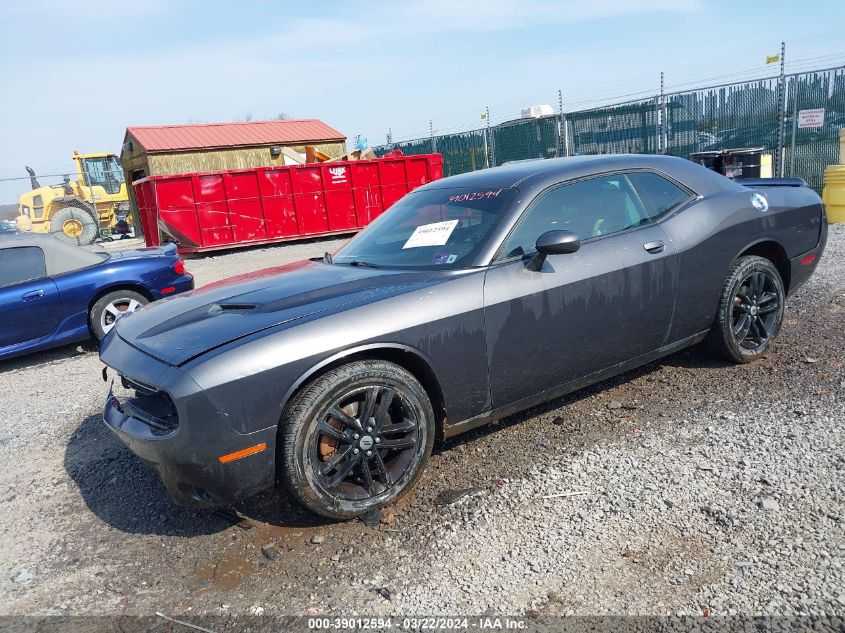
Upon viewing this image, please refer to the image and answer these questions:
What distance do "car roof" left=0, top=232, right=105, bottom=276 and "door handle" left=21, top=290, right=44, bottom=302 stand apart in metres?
0.28

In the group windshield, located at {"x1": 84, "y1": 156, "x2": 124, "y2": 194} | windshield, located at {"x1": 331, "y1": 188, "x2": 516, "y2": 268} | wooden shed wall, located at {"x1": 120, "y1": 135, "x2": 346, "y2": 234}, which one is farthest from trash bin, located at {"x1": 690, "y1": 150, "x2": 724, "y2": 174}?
windshield, located at {"x1": 84, "y1": 156, "x2": 124, "y2": 194}

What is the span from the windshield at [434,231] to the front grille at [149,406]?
4.69 ft

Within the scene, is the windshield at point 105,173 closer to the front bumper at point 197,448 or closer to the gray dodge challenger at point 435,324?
the gray dodge challenger at point 435,324

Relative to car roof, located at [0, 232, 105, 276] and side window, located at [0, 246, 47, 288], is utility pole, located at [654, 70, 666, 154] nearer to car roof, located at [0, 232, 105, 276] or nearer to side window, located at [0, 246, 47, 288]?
car roof, located at [0, 232, 105, 276]

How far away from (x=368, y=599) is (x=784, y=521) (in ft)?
5.90

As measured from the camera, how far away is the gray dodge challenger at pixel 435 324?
294 cm

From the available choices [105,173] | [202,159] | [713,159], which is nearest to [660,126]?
[713,159]

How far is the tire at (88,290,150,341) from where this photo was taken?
6.80 m

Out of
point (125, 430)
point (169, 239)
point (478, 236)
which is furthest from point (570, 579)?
point (169, 239)

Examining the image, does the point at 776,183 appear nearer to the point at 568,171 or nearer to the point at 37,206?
the point at 568,171

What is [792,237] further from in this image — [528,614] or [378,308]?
[528,614]

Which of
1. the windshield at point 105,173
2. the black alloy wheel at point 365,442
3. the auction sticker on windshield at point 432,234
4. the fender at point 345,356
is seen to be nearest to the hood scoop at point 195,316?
the fender at point 345,356

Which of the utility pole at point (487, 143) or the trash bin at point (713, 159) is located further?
the utility pole at point (487, 143)

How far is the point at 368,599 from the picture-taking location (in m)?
2.64
